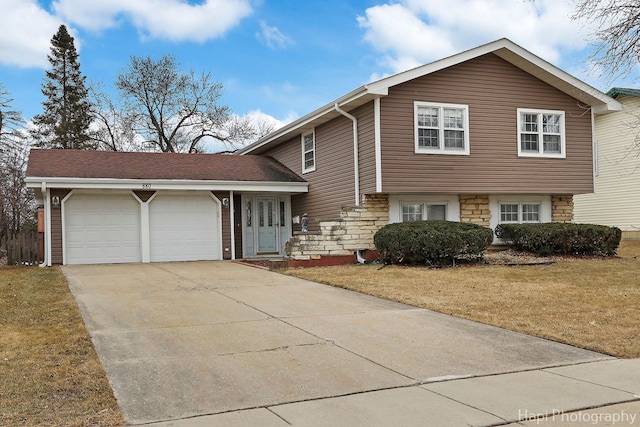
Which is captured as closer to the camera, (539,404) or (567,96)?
(539,404)

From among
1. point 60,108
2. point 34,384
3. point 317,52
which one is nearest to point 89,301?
point 34,384

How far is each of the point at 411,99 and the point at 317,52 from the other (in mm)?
5586

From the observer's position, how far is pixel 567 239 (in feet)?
53.0

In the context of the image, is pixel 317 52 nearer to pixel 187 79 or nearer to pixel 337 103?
pixel 337 103

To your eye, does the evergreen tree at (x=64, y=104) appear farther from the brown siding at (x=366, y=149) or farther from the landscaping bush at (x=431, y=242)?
the landscaping bush at (x=431, y=242)

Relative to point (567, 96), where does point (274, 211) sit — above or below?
below

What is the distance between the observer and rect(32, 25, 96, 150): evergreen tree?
1428 inches

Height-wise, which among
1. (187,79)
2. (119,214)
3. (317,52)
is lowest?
(119,214)

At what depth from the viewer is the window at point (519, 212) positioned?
18062mm

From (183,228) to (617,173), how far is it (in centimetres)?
1740

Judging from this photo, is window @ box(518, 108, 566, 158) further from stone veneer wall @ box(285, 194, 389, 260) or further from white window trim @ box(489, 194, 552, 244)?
stone veneer wall @ box(285, 194, 389, 260)

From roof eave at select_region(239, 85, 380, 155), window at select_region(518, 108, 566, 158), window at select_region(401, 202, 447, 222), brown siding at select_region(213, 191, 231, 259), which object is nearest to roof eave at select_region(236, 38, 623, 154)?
roof eave at select_region(239, 85, 380, 155)

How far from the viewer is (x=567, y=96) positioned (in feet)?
59.4

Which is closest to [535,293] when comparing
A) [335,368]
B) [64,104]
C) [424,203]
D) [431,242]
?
[431,242]
